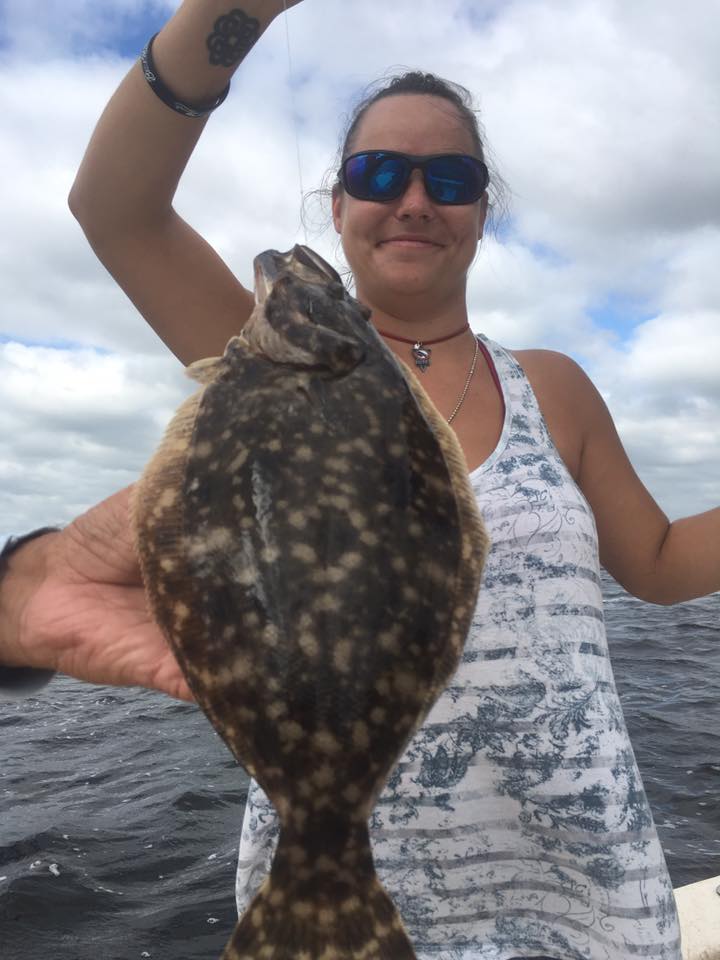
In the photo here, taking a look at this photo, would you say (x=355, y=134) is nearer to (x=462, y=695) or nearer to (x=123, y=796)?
(x=462, y=695)

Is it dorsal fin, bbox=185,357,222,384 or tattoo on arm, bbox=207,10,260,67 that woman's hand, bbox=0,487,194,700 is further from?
tattoo on arm, bbox=207,10,260,67

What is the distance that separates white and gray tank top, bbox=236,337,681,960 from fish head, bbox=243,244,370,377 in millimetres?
945

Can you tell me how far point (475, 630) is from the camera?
2.59 m

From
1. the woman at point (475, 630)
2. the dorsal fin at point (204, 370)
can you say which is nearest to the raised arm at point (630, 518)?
the woman at point (475, 630)

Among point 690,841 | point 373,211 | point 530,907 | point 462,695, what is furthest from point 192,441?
point 690,841

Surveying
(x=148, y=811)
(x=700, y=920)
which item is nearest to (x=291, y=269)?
(x=700, y=920)

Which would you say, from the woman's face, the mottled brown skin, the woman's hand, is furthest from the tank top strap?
the woman's hand

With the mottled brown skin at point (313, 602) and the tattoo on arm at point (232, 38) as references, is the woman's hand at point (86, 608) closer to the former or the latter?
the mottled brown skin at point (313, 602)

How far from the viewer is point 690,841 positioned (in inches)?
299

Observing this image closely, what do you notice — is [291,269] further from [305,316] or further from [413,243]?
[413,243]

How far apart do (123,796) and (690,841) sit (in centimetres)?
631

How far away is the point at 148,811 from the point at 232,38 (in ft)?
27.9

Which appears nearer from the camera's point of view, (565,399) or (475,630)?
(475,630)

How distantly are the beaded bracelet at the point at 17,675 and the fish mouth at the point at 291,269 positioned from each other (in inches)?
35.4
